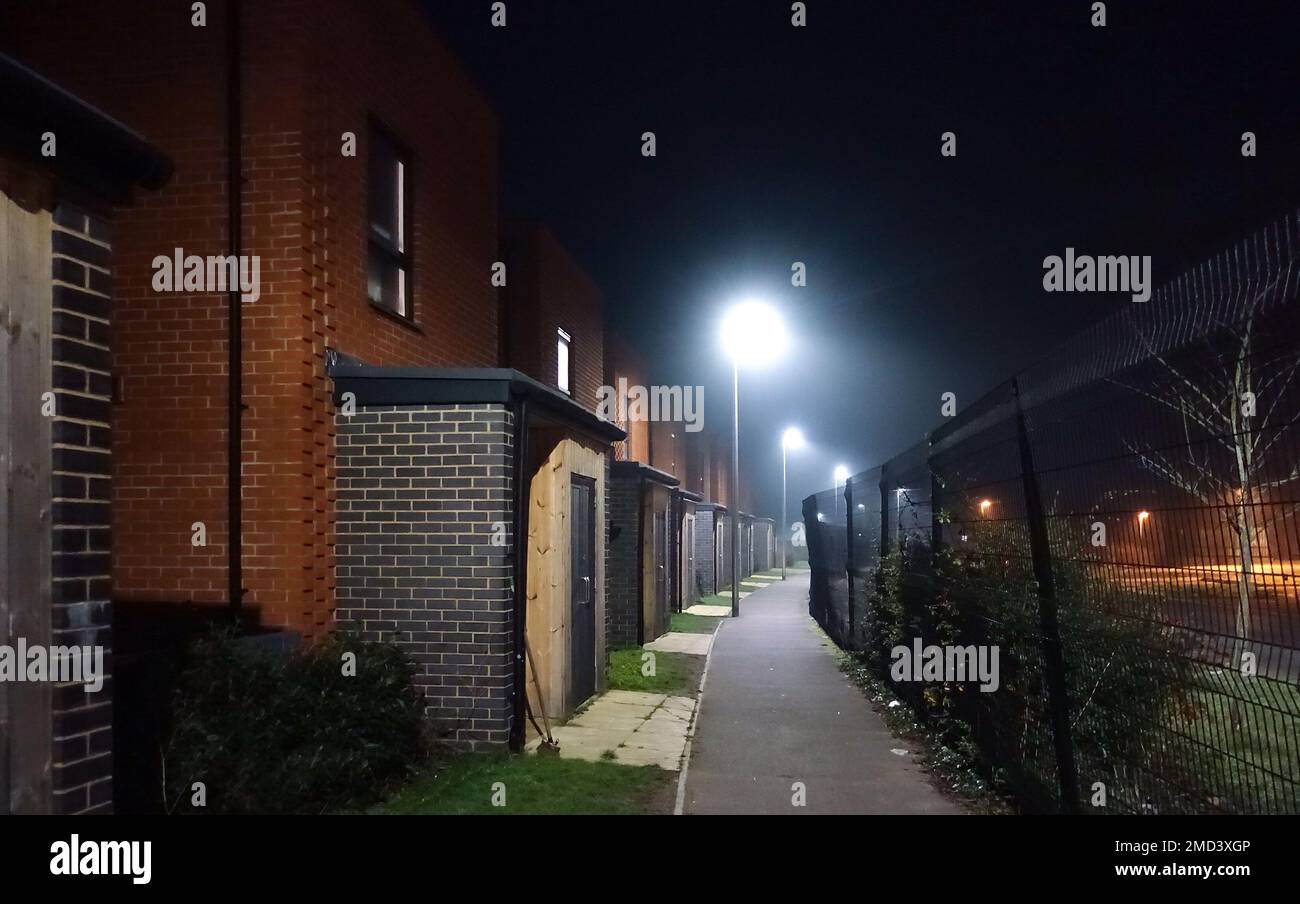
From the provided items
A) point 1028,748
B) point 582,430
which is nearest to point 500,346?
point 582,430

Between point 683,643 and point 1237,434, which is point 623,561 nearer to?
point 683,643

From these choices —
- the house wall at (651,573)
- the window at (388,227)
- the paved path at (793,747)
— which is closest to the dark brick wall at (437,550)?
the window at (388,227)

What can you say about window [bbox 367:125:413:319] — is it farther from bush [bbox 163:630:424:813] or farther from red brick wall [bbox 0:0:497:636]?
bush [bbox 163:630:424:813]

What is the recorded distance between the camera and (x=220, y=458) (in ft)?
24.0

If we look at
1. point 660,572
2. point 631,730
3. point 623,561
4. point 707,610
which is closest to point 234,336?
point 631,730

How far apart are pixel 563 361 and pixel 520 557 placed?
30.2ft

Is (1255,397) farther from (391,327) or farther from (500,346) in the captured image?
(500,346)

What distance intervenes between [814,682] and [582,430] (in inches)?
193

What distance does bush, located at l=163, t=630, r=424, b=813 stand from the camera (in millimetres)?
5562

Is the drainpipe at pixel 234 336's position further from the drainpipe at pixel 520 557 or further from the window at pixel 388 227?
the drainpipe at pixel 520 557

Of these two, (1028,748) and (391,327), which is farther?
(391,327)

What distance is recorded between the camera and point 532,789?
6754 mm

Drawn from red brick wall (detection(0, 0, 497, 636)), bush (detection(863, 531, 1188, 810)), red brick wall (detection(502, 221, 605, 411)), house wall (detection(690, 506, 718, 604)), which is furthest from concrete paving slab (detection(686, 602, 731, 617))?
red brick wall (detection(0, 0, 497, 636))

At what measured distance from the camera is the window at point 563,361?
16375mm
